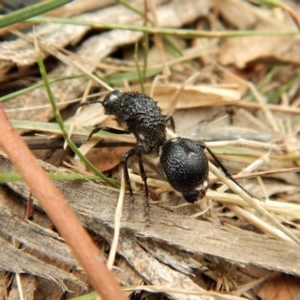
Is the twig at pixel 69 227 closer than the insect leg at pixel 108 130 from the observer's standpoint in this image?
Yes

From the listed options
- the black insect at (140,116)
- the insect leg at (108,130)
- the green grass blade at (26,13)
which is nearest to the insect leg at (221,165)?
the black insect at (140,116)

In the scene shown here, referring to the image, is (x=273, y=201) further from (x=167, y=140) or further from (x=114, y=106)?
(x=114, y=106)

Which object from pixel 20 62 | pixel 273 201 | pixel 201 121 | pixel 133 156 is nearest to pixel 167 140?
pixel 133 156

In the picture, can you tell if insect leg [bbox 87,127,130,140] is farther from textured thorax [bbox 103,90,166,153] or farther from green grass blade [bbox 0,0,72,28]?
green grass blade [bbox 0,0,72,28]

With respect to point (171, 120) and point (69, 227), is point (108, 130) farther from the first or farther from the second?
point (69, 227)

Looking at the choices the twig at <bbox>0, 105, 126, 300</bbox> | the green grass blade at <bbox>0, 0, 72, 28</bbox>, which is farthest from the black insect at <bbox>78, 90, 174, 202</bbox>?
the twig at <bbox>0, 105, 126, 300</bbox>

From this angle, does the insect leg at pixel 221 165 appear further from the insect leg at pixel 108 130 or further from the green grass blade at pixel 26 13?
the green grass blade at pixel 26 13

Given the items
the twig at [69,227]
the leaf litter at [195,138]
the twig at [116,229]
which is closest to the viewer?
the twig at [69,227]

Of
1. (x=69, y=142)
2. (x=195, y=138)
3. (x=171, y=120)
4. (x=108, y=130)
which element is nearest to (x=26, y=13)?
(x=69, y=142)
